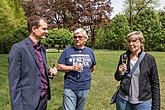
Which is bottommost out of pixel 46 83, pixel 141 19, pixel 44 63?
pixel 46 83

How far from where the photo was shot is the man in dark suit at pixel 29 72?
3395 millimetres

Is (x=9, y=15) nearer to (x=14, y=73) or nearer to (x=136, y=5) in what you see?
(x=14, y=73)

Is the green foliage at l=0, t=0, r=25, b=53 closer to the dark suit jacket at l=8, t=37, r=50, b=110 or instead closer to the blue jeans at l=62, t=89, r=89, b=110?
the blue jeans at l=62, t=89, r=89, b=110

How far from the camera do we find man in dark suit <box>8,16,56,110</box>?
3.39m

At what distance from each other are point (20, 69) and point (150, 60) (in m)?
1.56

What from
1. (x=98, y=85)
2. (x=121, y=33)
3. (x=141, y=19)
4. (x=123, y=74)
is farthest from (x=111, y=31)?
(x=123, y=74)

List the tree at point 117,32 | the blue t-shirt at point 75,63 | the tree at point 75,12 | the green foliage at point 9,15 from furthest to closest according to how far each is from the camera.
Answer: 1. the tree at point 75,12
2. the tree at point 117,32
3. the green foliage at point 9,15
4. the blue t-shirt at point 75,63

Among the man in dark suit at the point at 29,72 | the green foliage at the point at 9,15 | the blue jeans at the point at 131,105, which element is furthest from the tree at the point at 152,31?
Answer: the man in dark suit at the point at 29,72

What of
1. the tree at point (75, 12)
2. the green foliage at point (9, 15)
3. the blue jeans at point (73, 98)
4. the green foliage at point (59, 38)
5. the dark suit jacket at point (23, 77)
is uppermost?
the tree at point (75, 12)

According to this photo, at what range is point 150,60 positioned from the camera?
3787mm

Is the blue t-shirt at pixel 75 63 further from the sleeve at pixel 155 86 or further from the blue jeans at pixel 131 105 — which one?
the sleeve at pixel 155 86

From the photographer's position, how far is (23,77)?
347 centimetres

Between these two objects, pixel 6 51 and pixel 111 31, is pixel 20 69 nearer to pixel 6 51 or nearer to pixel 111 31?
pixel 6 51

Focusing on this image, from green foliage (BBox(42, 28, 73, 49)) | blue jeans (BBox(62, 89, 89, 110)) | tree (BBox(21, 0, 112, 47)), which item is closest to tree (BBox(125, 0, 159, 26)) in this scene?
tree (BBox(21, 0, 112, 47))
